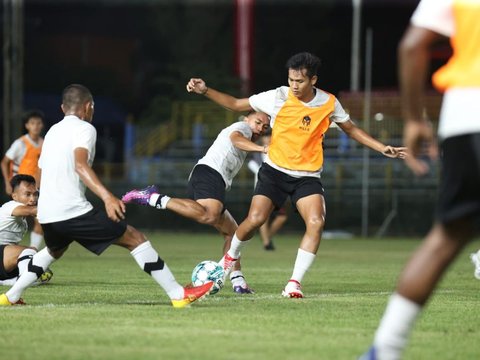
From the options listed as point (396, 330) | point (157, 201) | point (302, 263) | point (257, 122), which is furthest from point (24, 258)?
point (396, 330)

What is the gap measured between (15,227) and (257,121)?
257 centimetres

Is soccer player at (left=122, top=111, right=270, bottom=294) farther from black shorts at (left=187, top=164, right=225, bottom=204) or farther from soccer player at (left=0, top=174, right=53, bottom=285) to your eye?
soccer player at (left=0, top=174, right=53, bottom=285)

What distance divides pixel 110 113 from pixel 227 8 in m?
6.42

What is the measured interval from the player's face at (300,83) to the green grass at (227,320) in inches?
72.9

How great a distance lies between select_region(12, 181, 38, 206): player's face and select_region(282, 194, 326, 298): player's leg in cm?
263

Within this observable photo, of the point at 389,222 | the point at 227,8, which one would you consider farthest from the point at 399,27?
the point at 389,222

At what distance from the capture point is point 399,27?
171ft

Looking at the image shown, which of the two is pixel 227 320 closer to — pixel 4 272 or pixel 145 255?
pixel 145 255

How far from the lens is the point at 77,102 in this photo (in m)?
9.21

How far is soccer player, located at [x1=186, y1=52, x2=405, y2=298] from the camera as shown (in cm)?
1127

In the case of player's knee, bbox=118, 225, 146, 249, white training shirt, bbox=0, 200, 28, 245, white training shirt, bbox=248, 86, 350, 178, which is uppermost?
white training shirt, bbox=248, 86, 350, 178

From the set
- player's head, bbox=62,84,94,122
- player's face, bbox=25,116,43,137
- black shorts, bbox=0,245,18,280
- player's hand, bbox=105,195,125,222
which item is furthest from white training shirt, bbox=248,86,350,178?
player's face, bbox=25,116,43,137

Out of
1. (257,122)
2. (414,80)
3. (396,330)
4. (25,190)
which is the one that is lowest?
(25,190)

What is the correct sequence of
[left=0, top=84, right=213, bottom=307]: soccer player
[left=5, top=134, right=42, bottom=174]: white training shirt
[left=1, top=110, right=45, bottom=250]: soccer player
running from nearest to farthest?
1. [left=0, top=84, right=213, bottom=307]: soccer player
2. [left=1, top=110, right=45, bottom=250]: soccer player
3. [left=5, top=134, right=42, bottom=174]: white training shirt
